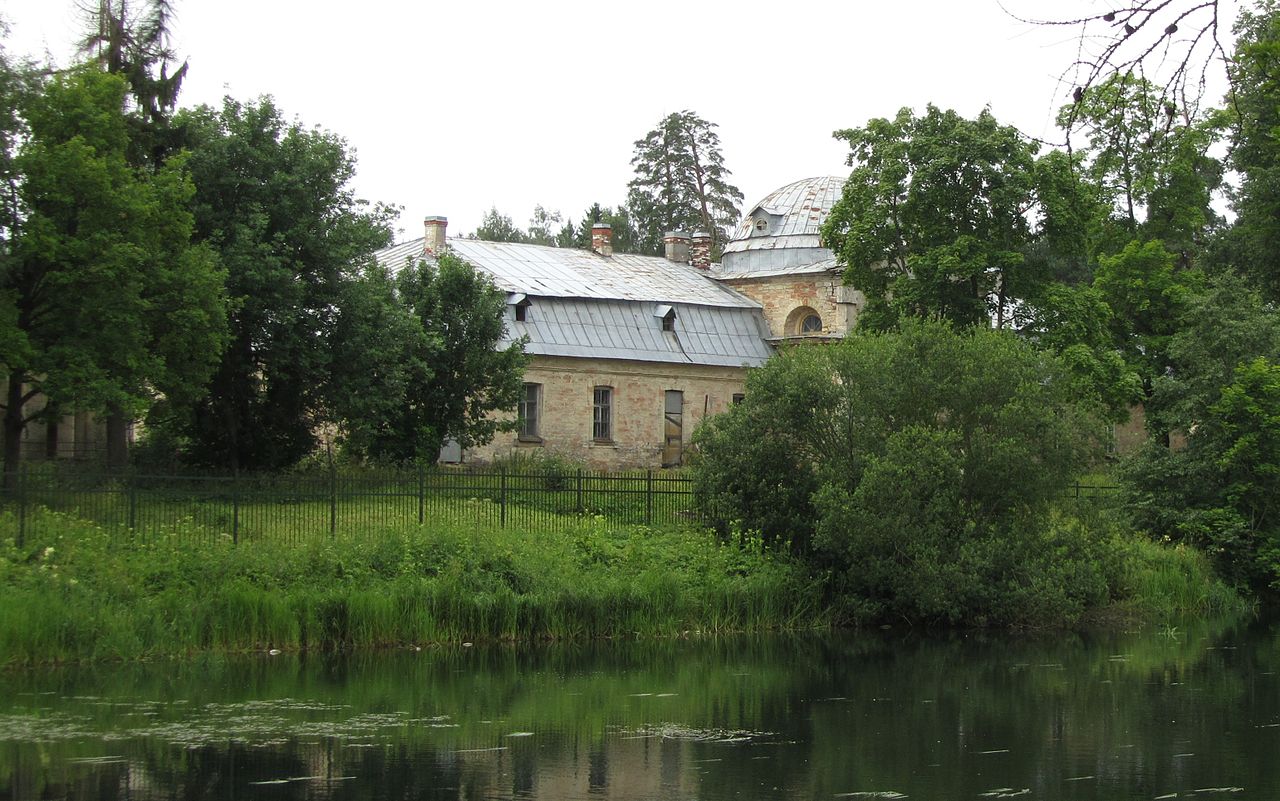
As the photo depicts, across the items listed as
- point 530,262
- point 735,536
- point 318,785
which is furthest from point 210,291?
point 530,262

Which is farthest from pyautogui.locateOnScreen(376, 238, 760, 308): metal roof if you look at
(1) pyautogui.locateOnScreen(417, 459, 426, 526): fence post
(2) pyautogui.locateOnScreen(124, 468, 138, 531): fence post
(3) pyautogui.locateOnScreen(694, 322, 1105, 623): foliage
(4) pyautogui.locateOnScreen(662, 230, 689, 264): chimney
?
(2) pyautogui.locateOnScreen(124, 468, 138, 531): fence post

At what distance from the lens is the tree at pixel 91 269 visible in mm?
25562

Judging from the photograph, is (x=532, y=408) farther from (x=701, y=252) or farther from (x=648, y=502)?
(x=648, y=502)

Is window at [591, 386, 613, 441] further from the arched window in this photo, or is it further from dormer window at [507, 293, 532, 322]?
the arched window

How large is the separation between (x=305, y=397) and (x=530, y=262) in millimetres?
16921

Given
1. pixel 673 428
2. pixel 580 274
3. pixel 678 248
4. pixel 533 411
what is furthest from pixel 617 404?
pixel 678 248

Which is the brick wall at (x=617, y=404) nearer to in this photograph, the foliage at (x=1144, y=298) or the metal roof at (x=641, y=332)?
the metal roof at (x=641, y=332)

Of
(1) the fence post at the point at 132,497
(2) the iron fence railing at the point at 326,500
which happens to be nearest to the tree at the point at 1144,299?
(2) the iron fence railing at the point at 326,500

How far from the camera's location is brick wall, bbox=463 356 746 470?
44000 mm

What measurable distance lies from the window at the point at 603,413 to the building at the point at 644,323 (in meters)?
0.04

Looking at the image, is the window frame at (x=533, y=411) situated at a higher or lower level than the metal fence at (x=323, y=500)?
higher

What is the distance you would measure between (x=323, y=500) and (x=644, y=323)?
2224 centimetres

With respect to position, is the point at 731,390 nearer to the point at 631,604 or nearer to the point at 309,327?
the point at 309,327

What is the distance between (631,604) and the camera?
80.7 ft
